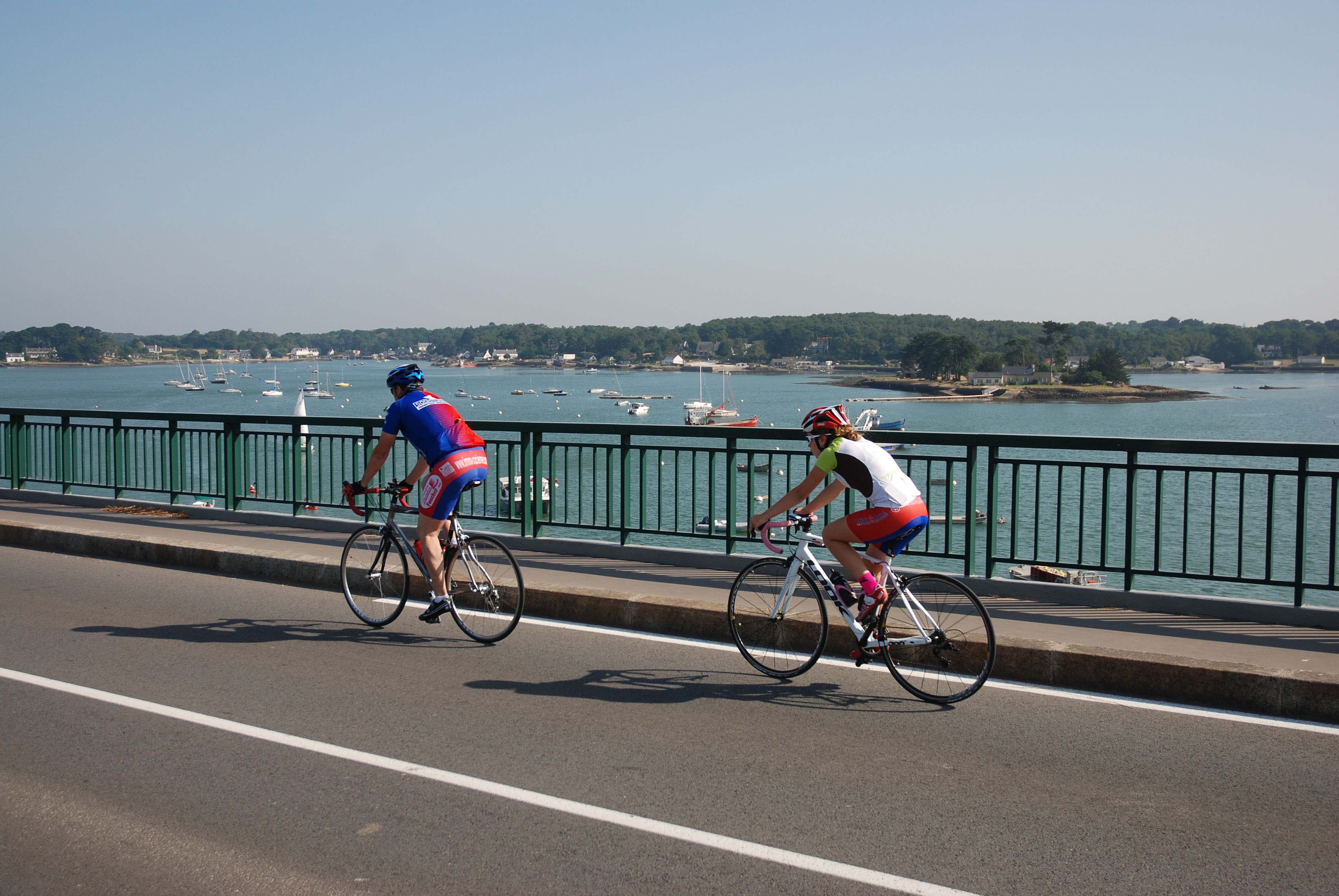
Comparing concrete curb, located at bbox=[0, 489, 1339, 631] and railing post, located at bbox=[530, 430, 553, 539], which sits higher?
railing post, located at bbox=[530, 430, 553, 539]

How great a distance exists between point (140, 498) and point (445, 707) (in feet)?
37.2

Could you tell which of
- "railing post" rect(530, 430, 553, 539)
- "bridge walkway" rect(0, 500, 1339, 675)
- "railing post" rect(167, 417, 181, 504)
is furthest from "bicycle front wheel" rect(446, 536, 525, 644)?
"railing post" rect(167, 417, 181, 504)

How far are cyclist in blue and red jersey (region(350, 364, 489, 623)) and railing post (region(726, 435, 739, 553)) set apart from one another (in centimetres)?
296

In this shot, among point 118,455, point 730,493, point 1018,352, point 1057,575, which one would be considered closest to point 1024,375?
point 1018,352

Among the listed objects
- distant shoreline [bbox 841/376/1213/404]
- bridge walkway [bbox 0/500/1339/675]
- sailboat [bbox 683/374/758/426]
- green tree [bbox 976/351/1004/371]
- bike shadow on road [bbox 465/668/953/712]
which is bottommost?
sailboat [bbox 683/374/758/426]

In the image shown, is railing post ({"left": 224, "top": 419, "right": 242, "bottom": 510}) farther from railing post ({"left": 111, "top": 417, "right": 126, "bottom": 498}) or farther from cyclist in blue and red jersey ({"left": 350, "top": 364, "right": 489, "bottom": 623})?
cyclist in blue and red jersey ({"left": 350, "top": 364, "right": 489, "bottom": 623})

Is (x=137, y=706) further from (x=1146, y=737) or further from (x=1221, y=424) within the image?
(x=1221, y=424)

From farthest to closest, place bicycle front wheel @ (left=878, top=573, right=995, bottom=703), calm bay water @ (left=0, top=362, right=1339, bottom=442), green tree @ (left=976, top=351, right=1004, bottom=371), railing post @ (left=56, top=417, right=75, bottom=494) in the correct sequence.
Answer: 1. green tree @ (left=976, top=351, right=1004, bottom=371)
2. calm bay water @ (left=0, top=362, right=1339, bottom=442)
3. railing post @ (left=56, top=417, right=75, bottom=494)
4. bicycle front wheel @ (left=878, top=573, right=995, bottom=703)

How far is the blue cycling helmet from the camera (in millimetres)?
7895

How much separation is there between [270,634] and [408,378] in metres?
2.19

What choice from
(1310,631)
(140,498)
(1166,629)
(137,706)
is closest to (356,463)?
(140,498)

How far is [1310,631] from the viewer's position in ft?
25.3

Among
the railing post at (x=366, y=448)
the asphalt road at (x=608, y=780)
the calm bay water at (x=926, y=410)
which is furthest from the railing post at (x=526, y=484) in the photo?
the calm bay water at (x=926, y=410)

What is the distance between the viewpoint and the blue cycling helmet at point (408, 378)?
7.89m
